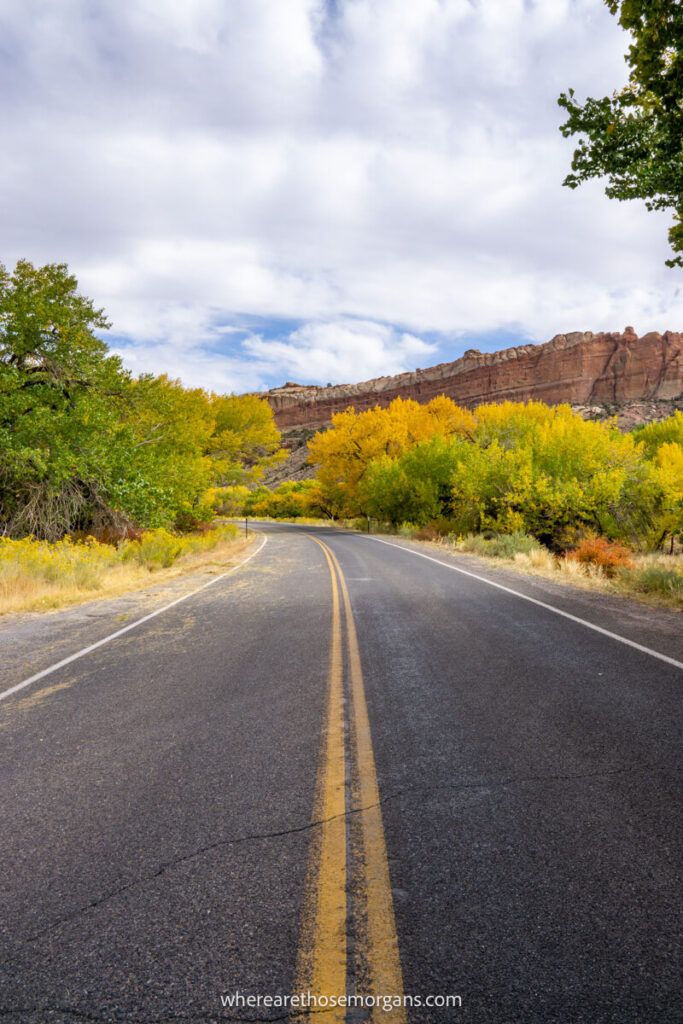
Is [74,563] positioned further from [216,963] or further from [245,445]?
[245,445]

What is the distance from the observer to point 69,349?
17.9 meters

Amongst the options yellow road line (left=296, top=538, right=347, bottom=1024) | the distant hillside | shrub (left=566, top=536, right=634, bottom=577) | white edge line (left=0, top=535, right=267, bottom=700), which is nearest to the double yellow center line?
yellow road line (left=296, top=538, right=347, bottom=1024)

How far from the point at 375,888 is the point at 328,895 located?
0.23m

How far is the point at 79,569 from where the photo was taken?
13445 millimetres

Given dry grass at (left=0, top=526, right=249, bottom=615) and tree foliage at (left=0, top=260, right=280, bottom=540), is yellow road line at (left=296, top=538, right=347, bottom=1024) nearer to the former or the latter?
dry grass at (left=0, top=526, right=249, bottom=615)

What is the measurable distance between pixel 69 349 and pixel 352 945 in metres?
19.3

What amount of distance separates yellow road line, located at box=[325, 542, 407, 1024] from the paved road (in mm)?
12

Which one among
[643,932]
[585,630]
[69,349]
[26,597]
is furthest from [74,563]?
[643,932]

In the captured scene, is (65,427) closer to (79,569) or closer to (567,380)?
(79,569)

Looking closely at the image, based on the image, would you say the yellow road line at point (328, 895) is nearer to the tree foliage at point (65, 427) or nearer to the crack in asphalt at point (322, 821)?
the crack in asphalt at point (322, 821)

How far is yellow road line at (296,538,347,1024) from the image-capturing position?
81.8 inches

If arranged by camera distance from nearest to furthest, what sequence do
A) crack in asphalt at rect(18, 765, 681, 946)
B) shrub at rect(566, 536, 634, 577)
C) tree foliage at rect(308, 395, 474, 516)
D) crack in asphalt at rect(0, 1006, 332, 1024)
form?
1. crack in asphalt at rect(0, 1006, 332, 1024)
2. crack in asphalt at rect(18, 765, 681, 946)
3. shrub at rect(566, 536, 634, 577)
4. tree foliage at rect(308, 395, 474, 516)

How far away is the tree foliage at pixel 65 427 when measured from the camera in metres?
16.3

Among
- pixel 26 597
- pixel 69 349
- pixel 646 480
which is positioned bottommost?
pixel 26 597
